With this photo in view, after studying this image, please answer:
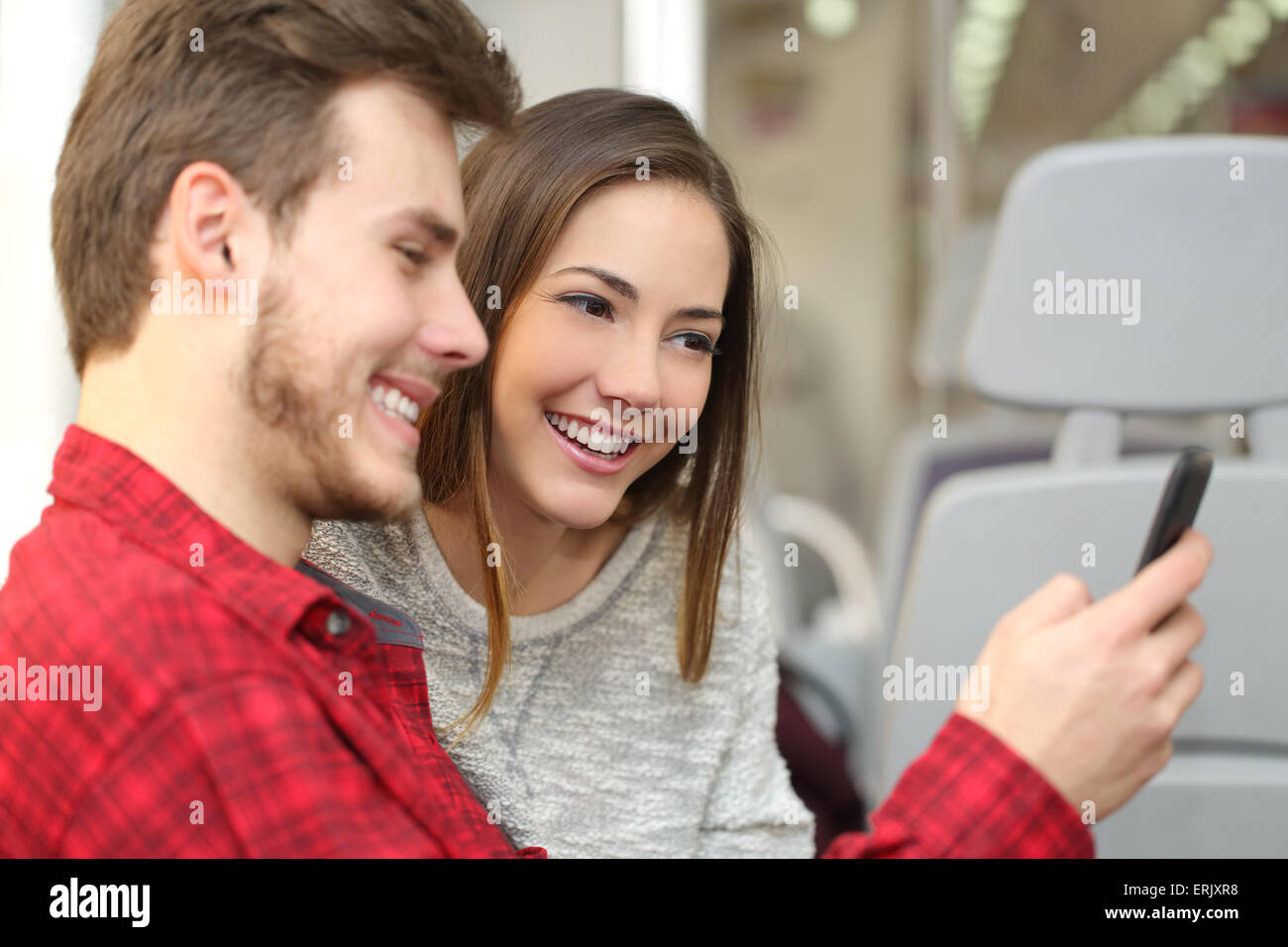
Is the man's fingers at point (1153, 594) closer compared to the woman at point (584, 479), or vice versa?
the man's fingers at point (1153, 594)

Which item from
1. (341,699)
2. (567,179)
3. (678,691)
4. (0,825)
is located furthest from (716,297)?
(0,825)

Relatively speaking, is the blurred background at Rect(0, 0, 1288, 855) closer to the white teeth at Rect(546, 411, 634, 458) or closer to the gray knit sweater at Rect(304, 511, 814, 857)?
the gray knit sweater at Rect(304, 511, 814, 857)

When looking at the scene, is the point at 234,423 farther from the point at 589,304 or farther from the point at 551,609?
Result: the point at 551,609

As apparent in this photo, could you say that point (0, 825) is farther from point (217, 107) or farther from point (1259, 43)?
point (1259, 43)

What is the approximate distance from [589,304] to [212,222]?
0.32 m

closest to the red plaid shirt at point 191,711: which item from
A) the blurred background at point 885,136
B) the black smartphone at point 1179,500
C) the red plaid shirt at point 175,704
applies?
the red plaid shirt at point 175,704

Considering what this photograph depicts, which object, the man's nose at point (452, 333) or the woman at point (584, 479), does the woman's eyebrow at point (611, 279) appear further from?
the man's nose at point (452, 333)

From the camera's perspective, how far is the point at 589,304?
2.90 ft

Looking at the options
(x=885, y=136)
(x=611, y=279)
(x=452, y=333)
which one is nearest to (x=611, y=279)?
(x=611, y=279)

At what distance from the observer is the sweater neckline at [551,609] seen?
92 centimetres

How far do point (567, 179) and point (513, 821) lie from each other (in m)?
0.50

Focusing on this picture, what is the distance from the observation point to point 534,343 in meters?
0.88

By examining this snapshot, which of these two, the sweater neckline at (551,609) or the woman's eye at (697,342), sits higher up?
the woman's eye at (697,342)

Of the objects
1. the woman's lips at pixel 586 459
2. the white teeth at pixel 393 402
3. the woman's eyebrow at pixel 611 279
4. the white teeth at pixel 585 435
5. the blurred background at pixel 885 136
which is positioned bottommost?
the white teeth at pixel 393 402
